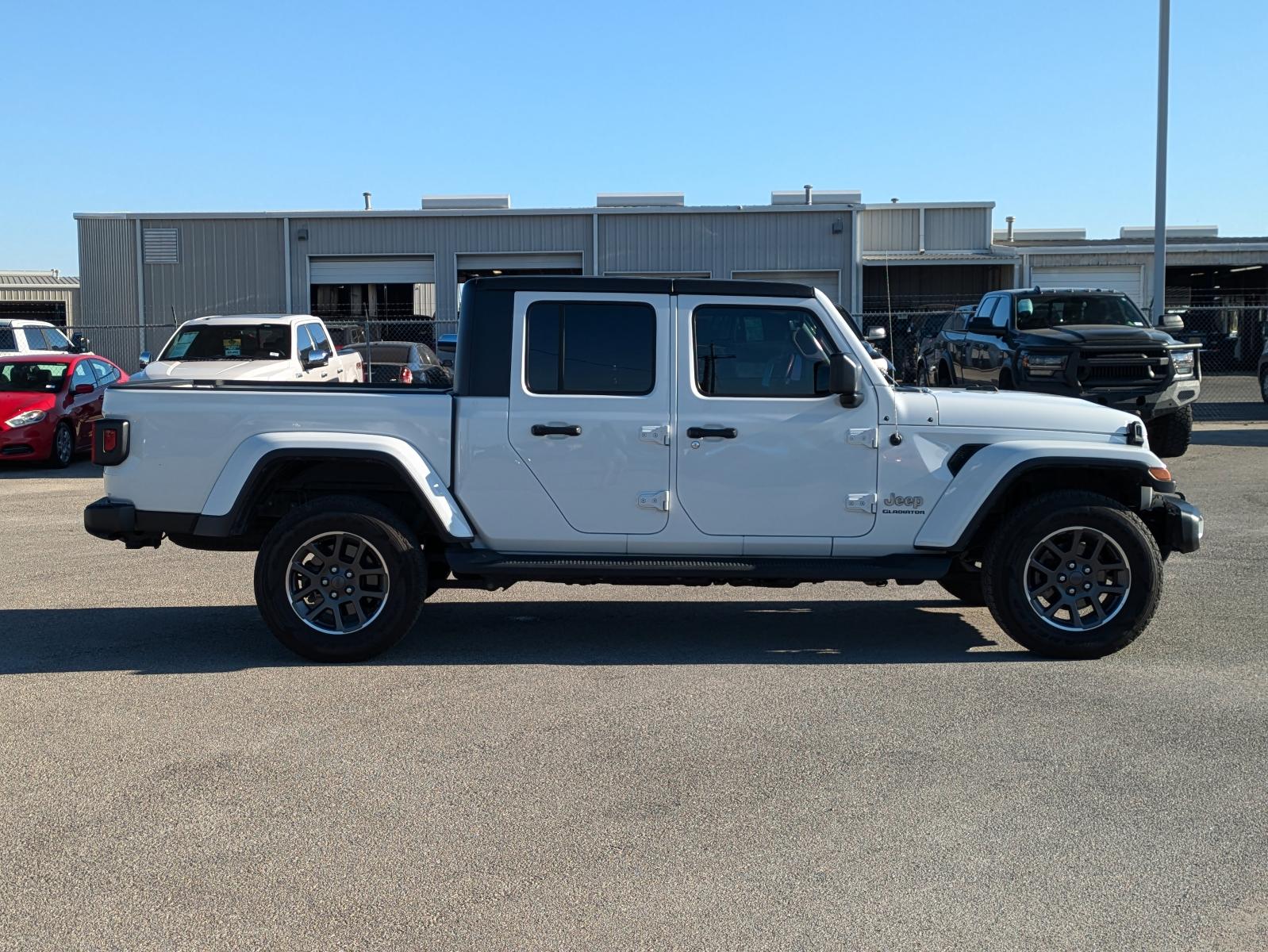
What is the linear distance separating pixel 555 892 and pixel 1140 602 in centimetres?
408

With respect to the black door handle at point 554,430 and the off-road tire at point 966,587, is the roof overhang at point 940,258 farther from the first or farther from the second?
the black door handle at point 554,430

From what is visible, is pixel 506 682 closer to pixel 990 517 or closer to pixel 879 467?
A: pixel 879 467

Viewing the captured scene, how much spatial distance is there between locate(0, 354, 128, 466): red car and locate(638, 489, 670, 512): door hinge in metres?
12.1

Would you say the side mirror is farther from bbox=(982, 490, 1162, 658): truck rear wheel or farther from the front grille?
the front grille

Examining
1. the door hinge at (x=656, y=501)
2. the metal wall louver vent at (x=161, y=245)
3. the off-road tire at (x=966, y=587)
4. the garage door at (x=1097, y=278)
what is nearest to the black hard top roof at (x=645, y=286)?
the door hinge at (x=656, y=501)

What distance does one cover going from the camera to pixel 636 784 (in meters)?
5.03

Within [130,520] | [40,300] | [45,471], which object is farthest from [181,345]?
[40,300]

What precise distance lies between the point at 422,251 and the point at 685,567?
29.6m

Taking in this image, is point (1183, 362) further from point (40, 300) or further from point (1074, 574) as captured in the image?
point (40, 300)

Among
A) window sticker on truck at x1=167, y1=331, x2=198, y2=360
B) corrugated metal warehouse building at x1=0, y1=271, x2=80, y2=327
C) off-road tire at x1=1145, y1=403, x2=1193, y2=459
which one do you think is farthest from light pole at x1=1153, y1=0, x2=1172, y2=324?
corrugated metal warehouse building at x1=0, y1=271, x2=80, y2=327

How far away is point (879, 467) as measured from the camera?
272 inches

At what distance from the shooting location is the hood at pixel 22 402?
677 inches

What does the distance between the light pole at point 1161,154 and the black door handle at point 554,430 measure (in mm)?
17667

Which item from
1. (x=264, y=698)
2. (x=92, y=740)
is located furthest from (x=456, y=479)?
(x=92, y=740)
